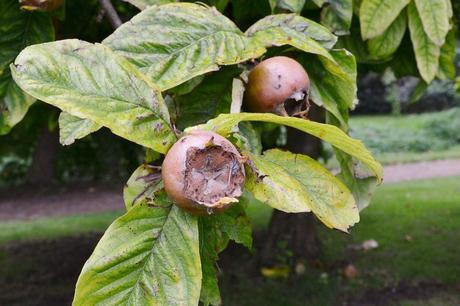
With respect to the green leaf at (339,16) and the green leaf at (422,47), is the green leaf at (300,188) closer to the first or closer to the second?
the green leaf at (339,16)

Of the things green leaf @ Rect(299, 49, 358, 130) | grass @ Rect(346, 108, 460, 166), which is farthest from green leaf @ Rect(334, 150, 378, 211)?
grass @ Rect(346, 108, 460, 166)

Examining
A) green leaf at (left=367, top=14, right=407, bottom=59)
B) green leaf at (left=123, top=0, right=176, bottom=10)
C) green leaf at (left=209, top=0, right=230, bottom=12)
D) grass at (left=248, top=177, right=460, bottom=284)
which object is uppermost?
green leaf at (left=123, top=0, right=176, bottom=10)

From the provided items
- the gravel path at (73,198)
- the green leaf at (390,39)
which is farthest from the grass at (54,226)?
the green leaf at (390,39)

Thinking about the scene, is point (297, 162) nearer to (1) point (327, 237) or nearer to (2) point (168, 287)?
(2) point (168, 287)

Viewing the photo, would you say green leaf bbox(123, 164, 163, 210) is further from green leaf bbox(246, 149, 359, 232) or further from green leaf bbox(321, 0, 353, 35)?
green leaf bbox(321, 0, 353, 35)

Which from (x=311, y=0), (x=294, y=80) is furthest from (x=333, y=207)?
(x=311, y=0)

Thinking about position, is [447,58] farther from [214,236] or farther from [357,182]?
[214,236]

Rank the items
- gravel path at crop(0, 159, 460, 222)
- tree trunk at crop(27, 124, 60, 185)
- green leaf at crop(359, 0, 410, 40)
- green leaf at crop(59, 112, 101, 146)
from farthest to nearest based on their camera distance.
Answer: tree trunk at crop(27, 124, 60, 185) → gravel path at crop(0, 159, 460, 222) → green leaf at crop(359, 0, 410, 40) → green leaf at crop(59, 112, 101, 146)
